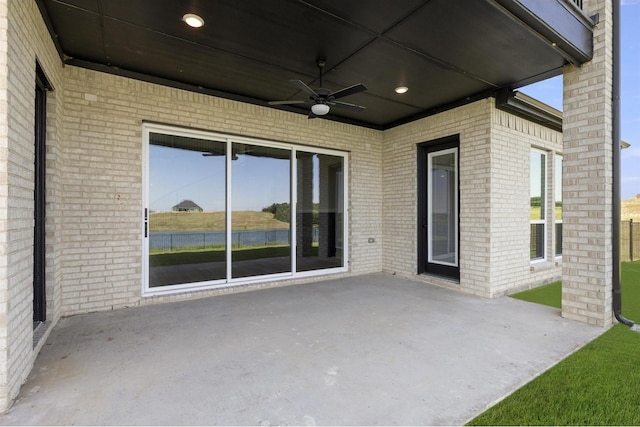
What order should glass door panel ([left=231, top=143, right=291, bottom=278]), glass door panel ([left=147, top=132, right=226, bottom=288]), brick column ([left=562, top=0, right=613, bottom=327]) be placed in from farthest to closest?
glass door panel ([left=231, top=143, right=291, bottom=278]), glass door panel ([left=147, top=132, right=226, bottom=288]), brick column ([left=562, top=0, right=613, bottom=327])

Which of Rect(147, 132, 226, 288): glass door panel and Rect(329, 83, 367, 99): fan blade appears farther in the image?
Rect(147, 132, 226, 288): glass door panel

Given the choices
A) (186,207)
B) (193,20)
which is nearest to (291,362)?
(186,207)

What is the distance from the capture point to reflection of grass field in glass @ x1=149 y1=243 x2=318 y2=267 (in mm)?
4411

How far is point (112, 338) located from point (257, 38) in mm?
3364

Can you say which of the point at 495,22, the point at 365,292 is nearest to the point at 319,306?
the point at 365,292

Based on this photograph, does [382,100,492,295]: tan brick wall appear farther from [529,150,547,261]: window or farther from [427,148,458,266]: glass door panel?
[529,150,547,261]: window

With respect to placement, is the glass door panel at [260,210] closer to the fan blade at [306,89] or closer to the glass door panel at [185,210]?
the glass door panel at [185,210]

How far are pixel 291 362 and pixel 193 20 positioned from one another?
10.6ft

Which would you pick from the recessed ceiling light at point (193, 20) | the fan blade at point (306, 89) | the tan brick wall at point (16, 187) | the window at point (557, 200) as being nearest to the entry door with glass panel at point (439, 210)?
the window at point (557, 200)

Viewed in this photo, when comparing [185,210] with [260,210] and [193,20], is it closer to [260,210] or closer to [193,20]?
[260,210]

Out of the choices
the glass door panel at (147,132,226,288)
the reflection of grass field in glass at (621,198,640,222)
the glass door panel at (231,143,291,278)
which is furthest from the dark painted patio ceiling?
the reflection of grass field in glass at (621,198,640,222)

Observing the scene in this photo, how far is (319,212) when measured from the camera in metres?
5.94

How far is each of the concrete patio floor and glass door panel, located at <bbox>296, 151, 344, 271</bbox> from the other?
5.28 ft

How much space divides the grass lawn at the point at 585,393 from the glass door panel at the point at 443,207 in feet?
8.35
